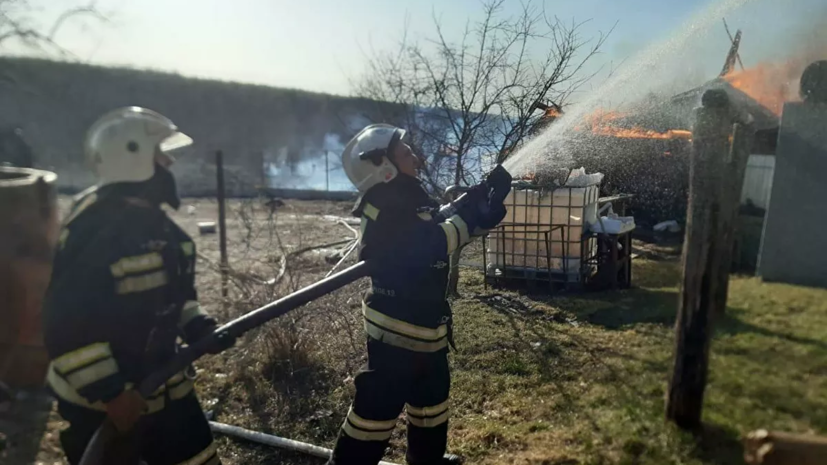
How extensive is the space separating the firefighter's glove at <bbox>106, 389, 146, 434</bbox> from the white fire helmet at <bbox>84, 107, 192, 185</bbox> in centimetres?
87

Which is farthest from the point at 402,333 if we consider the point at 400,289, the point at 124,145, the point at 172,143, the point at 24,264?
the point at 24,264

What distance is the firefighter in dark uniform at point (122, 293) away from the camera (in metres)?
2.07

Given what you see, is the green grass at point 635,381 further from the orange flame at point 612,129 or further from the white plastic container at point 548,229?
the orange flame at point 612,129

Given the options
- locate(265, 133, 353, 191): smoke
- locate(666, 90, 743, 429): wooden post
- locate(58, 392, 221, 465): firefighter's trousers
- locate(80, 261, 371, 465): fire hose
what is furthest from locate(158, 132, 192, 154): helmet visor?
locate(265, 133, 353, 191): smoke

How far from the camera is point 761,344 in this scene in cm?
216

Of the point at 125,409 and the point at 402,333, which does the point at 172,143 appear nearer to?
the point at 125,409

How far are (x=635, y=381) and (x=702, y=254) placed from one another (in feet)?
2.15

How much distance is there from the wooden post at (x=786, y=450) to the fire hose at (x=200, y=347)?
1855 millimetres

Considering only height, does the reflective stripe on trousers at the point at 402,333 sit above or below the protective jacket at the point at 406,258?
below

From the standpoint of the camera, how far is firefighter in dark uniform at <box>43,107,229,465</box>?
6.79 feet

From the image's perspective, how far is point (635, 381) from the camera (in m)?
2.45

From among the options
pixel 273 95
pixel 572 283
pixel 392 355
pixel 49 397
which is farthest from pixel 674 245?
pixel 273 95

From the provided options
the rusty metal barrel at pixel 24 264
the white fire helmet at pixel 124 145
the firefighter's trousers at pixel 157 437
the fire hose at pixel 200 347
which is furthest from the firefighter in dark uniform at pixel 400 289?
the rusty metal barrel at pixel 24 264

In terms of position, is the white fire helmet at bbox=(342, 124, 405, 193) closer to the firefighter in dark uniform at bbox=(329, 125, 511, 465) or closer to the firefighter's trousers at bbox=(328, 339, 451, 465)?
the firefighter in dark uniform at bbox=(329, 125, 511, 465)
